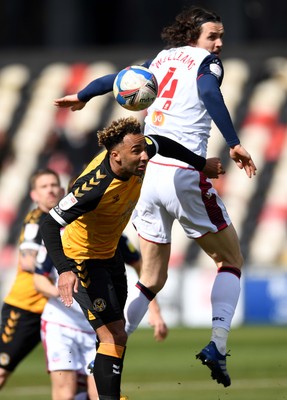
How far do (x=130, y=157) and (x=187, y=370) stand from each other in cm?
643

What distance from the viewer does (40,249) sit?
32.4ft

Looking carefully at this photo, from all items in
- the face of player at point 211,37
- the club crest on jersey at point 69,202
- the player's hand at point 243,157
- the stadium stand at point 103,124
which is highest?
the face of player at point 211,37

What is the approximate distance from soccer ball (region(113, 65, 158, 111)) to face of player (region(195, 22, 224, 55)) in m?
0.61

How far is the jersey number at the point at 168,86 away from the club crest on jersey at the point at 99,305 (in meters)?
1.53

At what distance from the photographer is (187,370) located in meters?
14.2

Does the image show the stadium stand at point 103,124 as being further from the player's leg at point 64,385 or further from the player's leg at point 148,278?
the player's leg at point 148,278

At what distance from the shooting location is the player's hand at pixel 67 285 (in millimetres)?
7906

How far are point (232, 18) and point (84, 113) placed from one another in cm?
335

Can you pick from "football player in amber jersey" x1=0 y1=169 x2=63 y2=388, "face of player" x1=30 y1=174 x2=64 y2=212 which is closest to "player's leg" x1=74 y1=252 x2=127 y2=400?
"face of player" x1=30 y1=174 x2=64 y2=212

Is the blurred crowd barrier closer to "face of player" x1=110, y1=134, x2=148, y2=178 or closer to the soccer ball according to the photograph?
the soccer ball

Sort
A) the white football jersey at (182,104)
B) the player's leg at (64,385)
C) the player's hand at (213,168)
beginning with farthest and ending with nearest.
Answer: the player's leg at (64,385) < the white football jersey at (182,104) < the player's hand at (213,168)

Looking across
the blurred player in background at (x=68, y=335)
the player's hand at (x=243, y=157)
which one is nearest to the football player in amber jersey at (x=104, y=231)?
the player's hand at (x=243, y=157)

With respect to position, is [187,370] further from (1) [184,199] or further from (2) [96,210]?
(2) [96,210]

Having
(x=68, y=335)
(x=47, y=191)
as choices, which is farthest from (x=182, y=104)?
(x=68, y=335)
